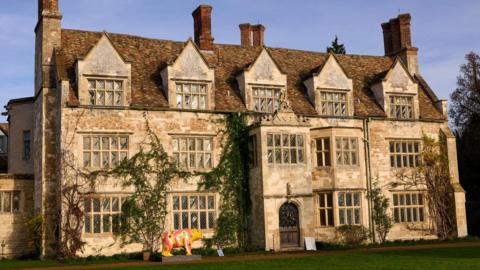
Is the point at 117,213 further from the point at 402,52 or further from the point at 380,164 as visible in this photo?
the point at 402,52

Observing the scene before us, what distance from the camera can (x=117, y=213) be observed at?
24547 millimetres

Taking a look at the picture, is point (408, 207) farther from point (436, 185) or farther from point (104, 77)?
point (104, 77)

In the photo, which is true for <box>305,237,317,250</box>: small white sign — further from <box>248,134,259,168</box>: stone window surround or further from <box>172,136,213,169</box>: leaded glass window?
<box>172,136,213,169</box>: leaded glass window

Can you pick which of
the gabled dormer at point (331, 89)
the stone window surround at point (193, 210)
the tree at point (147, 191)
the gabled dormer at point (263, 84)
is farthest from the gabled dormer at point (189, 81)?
the gabled dormer at point (331, 89)

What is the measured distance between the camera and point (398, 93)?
30.8 metres

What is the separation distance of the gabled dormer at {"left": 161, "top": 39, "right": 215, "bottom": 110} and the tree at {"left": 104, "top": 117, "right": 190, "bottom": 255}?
222 cm

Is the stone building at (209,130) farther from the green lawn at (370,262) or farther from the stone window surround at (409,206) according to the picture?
the green lawn at (370,262)

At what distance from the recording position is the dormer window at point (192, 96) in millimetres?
26531

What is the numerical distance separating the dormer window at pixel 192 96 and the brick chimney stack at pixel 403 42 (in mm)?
13531

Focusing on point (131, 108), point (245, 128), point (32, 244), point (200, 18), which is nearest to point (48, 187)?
point (32, 244)

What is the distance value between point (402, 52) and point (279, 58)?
7.92 m

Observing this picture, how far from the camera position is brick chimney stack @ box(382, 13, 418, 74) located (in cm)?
3366

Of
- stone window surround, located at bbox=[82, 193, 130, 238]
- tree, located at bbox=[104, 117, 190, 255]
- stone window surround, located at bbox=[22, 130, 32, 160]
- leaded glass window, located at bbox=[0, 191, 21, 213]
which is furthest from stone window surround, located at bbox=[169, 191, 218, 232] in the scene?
stone window surround, located at bbox=[22, 130, 32, 160]

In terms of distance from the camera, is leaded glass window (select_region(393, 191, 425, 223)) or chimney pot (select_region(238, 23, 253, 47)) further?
chimney pot (select_region(238, 23, 253, 47))
